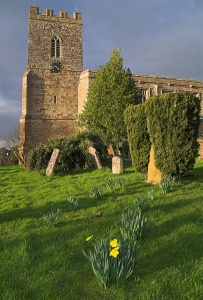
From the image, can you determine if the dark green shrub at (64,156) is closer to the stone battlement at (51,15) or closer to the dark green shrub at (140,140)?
the dark green shrub at (140,140)

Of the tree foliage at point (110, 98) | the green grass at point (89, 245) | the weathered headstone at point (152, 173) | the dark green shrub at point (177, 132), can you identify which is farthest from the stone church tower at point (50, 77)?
the green grass at point (89, 245)

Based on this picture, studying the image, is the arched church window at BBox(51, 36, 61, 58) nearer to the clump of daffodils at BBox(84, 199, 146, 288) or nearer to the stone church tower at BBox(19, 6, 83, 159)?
the stone church tower at BBox(19, 6, 83, 159)

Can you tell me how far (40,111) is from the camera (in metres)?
31.5

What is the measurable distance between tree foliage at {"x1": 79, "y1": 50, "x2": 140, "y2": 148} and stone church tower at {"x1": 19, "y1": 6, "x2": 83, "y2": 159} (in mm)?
6707

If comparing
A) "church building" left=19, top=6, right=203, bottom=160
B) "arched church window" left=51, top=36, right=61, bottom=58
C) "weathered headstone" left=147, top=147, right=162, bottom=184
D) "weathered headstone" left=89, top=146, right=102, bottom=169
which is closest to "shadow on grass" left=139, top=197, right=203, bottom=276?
"weathered headstone" left=147, top=147, right=162, bottom=184

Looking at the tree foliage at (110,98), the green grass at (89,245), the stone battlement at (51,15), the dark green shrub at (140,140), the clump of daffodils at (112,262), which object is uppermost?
the stone battlement at (51,15)

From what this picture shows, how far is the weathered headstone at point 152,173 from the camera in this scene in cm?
899

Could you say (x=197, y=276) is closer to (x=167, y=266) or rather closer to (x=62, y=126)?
(x=167, y=266)

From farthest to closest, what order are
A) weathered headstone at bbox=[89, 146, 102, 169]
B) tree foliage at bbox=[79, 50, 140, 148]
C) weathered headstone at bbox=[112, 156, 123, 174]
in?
tree foliage at bbox=[79, 50, 140, 148] → weathered headstone at bbox=[89, 146, 102, 169] → weathered headstone at bbox=[112, 156, 123, 174]

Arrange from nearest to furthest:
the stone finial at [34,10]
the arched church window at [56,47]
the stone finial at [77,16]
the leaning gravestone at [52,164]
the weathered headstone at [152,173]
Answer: the weathered headstone at [152,173]
the leaning gravestone at [52,164]
the stone finial at [34,10]
the arched church window at [56,47]
the stone finial at [77,16]

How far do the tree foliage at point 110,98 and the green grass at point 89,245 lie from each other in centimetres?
1530

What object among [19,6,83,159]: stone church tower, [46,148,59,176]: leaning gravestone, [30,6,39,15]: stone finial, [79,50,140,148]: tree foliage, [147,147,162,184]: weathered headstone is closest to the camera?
[147,147,162,184]: weathered headstone

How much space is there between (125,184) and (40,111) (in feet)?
78.7

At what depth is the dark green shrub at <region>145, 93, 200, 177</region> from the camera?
8430 mm
